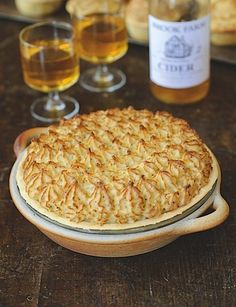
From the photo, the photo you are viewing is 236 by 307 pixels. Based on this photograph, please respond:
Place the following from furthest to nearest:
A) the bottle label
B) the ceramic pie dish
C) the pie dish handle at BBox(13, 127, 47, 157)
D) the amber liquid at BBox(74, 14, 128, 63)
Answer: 1. the amber liquid at BBox(74, 14, 128, 63)
2. the bottle label
3. the pie dish handle at BBox(13, 127, 47, 157)
4. the ceramic pie dish

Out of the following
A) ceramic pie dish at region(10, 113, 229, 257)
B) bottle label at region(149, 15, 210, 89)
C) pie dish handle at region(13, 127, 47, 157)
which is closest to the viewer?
ceramic pie dish at region(10, 113, 229, 257)

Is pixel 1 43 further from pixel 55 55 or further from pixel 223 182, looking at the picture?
pixel 223 182

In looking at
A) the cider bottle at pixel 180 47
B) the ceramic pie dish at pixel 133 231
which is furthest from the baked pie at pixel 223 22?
the ceramic pie dish at pixel 133 231

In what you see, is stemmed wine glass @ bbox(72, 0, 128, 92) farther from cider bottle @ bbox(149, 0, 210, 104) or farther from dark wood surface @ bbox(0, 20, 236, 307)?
dark wood surface @ bbox(0, 20, 236, 307)

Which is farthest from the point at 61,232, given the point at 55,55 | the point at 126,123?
the point at 55,55

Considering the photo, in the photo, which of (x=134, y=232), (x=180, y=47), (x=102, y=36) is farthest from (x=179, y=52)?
(x=134, y=232)

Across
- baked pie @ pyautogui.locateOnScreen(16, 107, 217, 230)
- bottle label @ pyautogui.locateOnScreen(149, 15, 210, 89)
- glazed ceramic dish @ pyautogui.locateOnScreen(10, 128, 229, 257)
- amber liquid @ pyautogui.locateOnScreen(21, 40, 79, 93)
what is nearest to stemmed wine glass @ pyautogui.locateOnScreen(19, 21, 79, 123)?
amber liquid @ pyautogui.locateOnScreen(21, 40, 79, 93)

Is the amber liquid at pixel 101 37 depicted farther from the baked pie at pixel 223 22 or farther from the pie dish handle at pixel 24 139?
the pie dish handle at pixel 24 139
